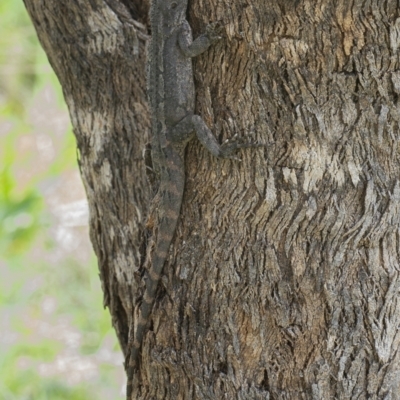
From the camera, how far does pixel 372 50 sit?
2.96 m

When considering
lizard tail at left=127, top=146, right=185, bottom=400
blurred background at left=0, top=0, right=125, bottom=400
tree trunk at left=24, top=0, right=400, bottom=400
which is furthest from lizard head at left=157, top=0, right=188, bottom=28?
blurred background at left=0, top=0, right=125, bottom=400

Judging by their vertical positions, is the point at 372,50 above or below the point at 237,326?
above

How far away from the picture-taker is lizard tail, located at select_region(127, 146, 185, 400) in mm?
3594

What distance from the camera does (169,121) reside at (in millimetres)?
3992

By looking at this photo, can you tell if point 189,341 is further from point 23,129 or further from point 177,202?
point 23,129

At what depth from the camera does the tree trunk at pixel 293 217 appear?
3.02 metres

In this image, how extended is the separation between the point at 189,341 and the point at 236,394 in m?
0.39

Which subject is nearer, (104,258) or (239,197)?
(239,197)

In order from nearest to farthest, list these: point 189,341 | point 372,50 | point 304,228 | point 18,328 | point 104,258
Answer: point 372,50
point 304,228
point 189,341
point 104,258
point 18,328

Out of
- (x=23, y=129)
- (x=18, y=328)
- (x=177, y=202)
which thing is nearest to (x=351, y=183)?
(x=177, y=202)

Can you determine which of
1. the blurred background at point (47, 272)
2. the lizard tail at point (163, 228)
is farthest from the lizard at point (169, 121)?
the blurred background at point (47, 272)

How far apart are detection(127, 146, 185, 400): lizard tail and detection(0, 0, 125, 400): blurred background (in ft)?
9.58

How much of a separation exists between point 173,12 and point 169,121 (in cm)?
70

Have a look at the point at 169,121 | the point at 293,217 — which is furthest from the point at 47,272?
the point at 293,217
